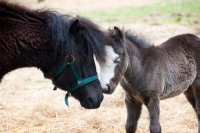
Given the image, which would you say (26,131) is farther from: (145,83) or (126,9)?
(126,9)

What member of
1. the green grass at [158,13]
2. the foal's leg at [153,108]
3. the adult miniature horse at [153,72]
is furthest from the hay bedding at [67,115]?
the green grass at [158,13]

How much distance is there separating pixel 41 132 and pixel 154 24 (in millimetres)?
10368

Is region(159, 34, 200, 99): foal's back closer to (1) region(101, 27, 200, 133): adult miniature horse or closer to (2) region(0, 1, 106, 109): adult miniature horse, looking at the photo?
(1) region(101, 27, 200, 133): adult miniature horse

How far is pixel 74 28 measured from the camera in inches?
120

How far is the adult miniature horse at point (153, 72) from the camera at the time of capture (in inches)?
168

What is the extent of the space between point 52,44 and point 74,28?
24 centimetres

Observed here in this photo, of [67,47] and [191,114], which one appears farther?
[191,114]

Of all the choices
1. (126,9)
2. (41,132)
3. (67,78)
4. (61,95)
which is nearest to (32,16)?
(67,78)

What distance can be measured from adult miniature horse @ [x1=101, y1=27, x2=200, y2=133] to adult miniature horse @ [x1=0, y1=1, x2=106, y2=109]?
0.85 m

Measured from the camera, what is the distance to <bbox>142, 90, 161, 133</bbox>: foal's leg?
13.9ft

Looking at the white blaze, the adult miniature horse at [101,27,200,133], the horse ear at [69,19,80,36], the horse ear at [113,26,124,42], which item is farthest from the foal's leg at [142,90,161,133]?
the horse ear at [69,19,80,36]

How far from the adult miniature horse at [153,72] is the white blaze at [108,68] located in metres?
0.07

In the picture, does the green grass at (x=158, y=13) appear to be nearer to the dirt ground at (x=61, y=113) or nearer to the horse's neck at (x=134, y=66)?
the dirt ground at (x=61, y=113)

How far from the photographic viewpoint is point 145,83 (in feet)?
14.4
